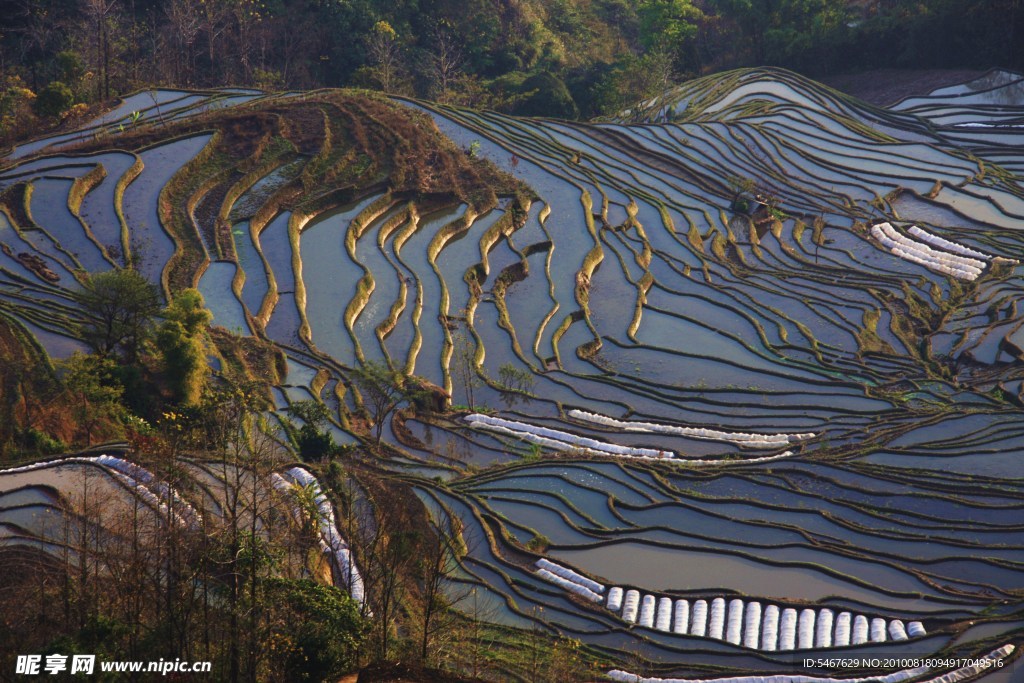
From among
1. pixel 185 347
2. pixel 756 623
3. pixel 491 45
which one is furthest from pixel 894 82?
pixel 756 623

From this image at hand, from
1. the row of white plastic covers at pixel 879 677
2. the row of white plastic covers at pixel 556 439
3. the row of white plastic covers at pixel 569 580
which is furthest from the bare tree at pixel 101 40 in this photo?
the row of white plastic covers at pixel 879 677

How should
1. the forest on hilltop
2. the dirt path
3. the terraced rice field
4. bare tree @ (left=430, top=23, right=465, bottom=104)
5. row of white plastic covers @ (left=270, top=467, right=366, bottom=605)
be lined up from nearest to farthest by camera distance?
row of white plastic covers @ (left=270, top=467, right=366, bottom=605), the terraced rice field, the forest on hilltop, bare tree @ (left=430, top=23, right=465, bottom=104), the dirt path

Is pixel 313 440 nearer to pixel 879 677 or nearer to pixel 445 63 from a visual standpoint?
pixel 879 677

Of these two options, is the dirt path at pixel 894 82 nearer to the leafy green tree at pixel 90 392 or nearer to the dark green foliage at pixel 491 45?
the dark green foliage at pixel 491 45

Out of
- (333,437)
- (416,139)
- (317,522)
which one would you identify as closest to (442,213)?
(416,139)

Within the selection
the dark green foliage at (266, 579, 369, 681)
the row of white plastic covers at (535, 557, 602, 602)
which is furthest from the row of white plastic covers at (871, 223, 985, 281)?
the dark green foliage at (266, 579, 369, 681)

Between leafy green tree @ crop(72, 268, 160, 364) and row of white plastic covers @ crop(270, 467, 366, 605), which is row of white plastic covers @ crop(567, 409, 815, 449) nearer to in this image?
row of white plastic covers @ crop(270, 467, 366, 605)
